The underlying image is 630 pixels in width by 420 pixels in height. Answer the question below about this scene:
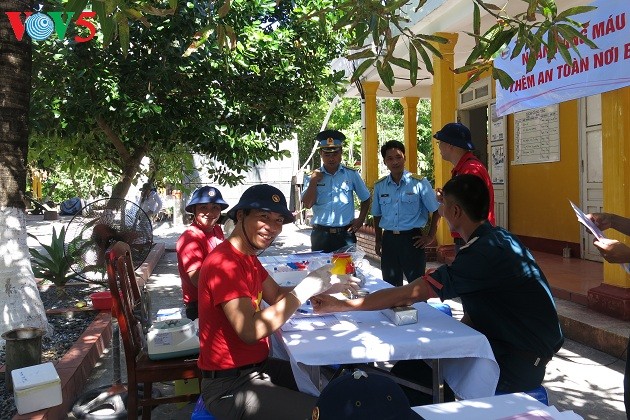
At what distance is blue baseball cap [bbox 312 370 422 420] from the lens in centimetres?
122

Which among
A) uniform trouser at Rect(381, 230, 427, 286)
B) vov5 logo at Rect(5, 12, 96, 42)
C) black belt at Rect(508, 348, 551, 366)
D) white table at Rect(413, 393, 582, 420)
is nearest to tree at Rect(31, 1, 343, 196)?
vov5 logo at Rect(5, 12, 96, 42)

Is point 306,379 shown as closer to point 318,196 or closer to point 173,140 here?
point 318,196

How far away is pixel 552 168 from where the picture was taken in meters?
8.99

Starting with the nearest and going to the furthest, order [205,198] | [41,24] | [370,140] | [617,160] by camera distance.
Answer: [205,198] < [41,24] < [617,160] < [370,140]

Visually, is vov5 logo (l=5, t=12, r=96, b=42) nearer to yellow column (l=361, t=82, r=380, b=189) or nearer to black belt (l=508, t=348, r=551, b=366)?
black belt (l=508, t=348, r=551, b=366)

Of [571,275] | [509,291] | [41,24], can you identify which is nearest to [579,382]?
[509,291]

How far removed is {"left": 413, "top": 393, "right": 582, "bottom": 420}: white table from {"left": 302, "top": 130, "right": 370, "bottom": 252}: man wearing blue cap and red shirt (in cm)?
387

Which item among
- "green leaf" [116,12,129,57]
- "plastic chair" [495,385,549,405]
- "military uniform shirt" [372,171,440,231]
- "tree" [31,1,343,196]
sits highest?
"tree" [31,1,343,196]

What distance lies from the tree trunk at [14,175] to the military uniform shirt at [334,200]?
2452 mm

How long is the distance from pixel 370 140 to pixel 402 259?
25.2 feet

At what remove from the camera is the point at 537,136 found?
9.36m

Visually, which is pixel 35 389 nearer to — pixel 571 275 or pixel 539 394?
pixel 539 394

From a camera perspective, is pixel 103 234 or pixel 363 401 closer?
pixel 363 401

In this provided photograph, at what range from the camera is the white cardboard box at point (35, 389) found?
10.6ft
